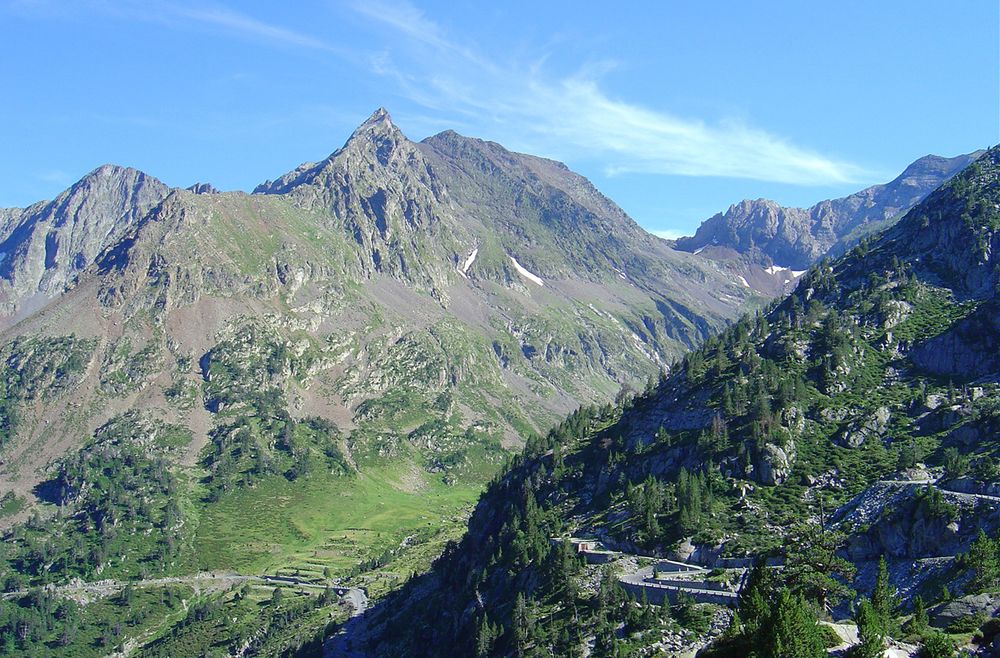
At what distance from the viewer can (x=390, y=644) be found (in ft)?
616

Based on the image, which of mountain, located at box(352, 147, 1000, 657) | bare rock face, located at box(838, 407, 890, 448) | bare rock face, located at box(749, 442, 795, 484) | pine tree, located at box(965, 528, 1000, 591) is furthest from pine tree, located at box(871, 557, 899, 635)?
bare rock face, located at box(838, 407, 890, 448)

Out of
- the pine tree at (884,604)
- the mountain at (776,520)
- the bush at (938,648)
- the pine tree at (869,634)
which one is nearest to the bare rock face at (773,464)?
the mountain at (776,520)

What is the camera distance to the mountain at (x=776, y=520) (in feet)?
309

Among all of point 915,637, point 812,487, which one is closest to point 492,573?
point 812,487

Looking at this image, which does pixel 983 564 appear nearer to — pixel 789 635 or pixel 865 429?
pixel 789 635

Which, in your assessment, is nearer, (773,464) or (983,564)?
(983,564)

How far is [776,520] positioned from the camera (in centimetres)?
13550

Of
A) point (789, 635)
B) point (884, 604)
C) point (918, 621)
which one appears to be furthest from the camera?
point (884, 604)

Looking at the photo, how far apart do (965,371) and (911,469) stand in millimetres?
49255

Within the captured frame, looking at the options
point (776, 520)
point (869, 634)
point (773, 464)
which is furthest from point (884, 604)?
point (773, 464)

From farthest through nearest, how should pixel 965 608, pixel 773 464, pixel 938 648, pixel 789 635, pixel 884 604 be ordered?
pixel 773 464, pixel 965 608, pixel 884 604, pixel 938 648, pixel 789 635

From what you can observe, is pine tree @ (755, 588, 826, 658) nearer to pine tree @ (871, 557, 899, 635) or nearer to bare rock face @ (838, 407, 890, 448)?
pine tree @ (871, 557, 899, 635)

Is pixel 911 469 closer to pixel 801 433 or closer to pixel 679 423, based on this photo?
pixel 801 433

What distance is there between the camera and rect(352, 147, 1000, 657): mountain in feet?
309
